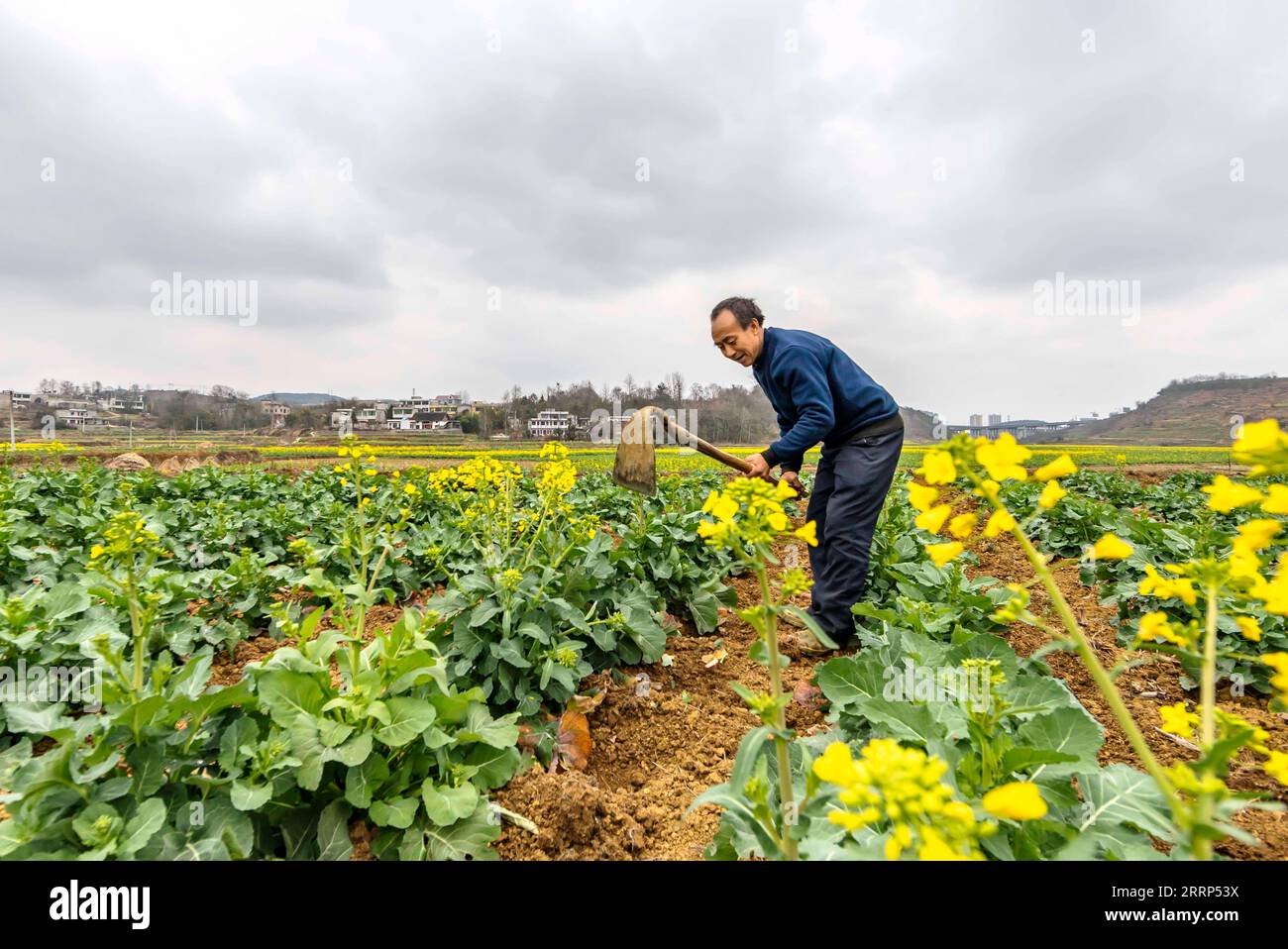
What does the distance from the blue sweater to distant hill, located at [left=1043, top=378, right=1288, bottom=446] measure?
287ft

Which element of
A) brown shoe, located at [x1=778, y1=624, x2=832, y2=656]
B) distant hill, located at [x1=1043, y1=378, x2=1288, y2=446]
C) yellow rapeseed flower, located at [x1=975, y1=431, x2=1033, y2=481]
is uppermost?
distant hill, located at [x1=1043, y1=378, x2=1288, y2=446]

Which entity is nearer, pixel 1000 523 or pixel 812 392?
pixel 1000 523

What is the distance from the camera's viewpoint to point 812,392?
363 centimetres

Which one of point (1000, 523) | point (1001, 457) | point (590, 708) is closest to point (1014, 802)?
point (1000, 523)

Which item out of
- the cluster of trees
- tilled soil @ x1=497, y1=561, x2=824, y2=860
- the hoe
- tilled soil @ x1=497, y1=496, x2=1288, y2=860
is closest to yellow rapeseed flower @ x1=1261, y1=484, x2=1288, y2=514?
tilled soil @ x1=497, y1=496, x2=1288, y2=860

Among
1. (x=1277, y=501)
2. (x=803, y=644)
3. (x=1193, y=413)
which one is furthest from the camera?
(x=1193, y=413)

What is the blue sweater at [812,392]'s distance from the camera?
3.58m

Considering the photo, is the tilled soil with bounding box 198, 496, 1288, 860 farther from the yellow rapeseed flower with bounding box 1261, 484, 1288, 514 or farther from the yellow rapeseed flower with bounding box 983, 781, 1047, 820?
the yellow rapeseed flower with bounding box 983, 781, 1047, 820

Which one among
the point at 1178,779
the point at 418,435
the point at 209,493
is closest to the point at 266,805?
the point at 1178,779

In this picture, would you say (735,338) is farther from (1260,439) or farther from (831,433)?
(1260,439)

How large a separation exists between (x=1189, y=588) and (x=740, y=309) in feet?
10.0

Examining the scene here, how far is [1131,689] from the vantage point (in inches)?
135

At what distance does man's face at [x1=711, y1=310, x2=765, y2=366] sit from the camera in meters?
3.82
